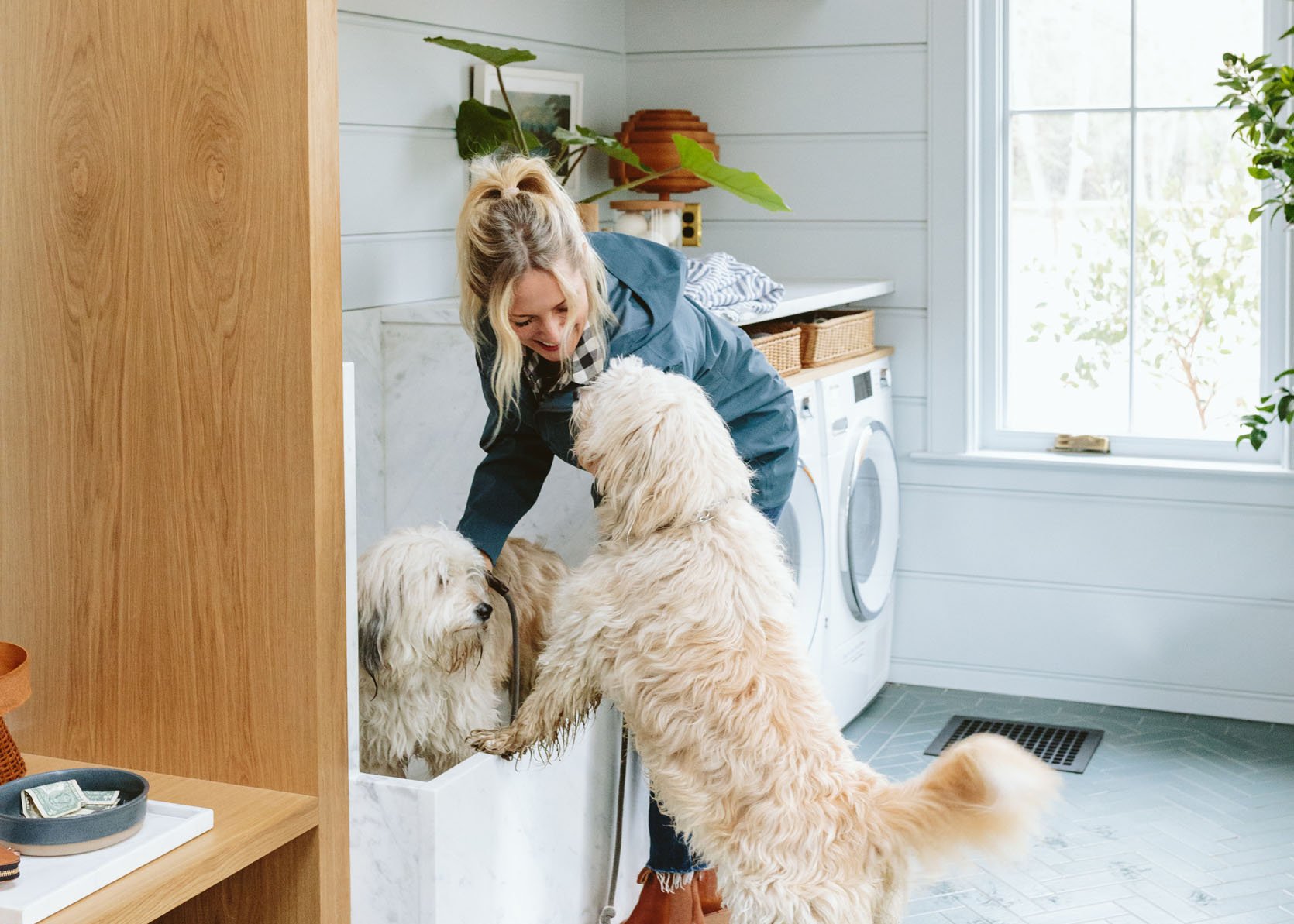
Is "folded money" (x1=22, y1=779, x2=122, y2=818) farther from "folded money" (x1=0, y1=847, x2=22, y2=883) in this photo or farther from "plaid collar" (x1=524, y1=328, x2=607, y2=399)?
"plaid collar" (x1=524, y1=328, x2=607, y2=399)

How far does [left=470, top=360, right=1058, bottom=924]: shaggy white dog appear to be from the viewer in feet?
5.04

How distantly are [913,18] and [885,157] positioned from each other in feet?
1.30

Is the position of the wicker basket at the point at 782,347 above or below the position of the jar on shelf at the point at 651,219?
below

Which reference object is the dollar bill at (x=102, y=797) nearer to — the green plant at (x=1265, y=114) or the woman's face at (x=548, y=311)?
the woman's face at (x=548, y=311)

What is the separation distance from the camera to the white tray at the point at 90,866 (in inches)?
42.7

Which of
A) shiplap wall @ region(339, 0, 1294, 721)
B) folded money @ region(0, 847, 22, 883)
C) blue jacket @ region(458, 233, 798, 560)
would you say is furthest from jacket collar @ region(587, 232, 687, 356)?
shiplap wall @ region(339, 0, 1294, 721)

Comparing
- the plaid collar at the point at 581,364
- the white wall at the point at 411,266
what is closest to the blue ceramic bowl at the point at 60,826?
the plaid collar at the point at 581,364

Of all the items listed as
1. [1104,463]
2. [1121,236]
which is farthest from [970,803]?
[1121,236]

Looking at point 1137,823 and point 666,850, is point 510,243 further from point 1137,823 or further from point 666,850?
point 1137,823

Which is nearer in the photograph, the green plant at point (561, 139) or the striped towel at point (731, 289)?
the striped towel at point (731, 289)

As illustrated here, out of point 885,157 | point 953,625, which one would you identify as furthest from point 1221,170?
point 953,625

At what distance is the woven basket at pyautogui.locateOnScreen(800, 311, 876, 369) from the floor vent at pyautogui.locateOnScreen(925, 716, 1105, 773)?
1051mm

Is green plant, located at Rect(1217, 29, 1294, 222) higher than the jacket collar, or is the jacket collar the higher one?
green plant, located at Rect(1217, 29, 1294, 222)

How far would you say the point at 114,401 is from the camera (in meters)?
1.37
